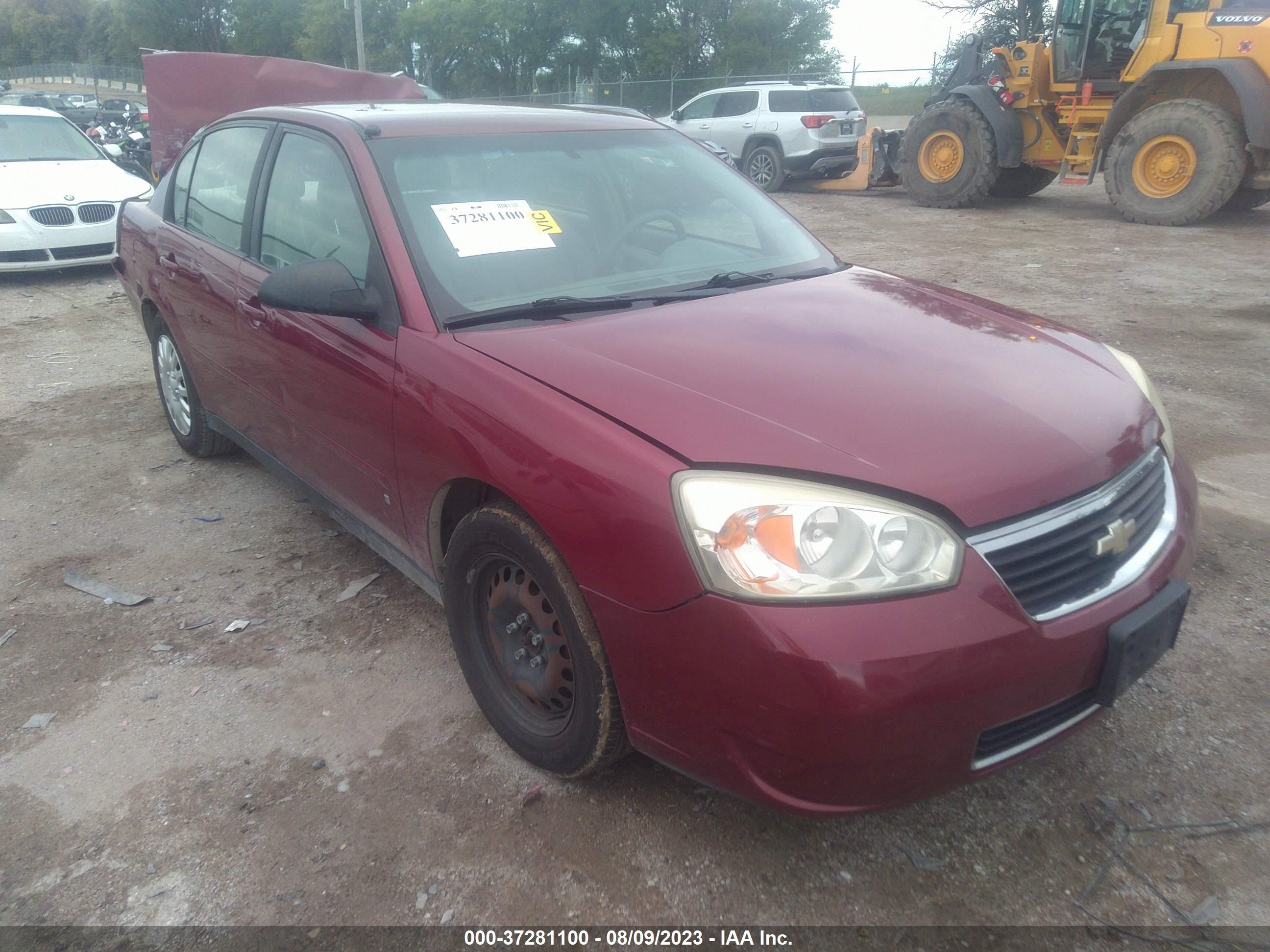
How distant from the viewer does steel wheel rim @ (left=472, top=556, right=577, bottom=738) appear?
2279 mm

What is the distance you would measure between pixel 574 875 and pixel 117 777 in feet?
4.41

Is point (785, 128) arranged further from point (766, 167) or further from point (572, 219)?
point (572, 219)

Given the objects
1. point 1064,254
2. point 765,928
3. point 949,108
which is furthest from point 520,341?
point 949,108

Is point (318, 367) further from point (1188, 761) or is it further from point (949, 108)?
point (949, 108)

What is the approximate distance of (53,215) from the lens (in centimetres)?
881

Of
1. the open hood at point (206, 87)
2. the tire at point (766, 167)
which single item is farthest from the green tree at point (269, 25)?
the tire at point (766, 167)

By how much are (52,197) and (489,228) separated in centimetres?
825

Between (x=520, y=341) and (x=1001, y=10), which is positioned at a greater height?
(x=1001, y=10)

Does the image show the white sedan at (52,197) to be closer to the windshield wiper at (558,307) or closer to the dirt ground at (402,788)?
the dirt ground at (402,788)

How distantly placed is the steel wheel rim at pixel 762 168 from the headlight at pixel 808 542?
49.1ft

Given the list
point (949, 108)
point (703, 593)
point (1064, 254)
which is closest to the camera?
point (703, 593)

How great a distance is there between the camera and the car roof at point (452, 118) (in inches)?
121

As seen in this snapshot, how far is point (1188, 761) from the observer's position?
245 cm

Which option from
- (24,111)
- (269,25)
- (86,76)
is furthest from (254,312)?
(86,76)
